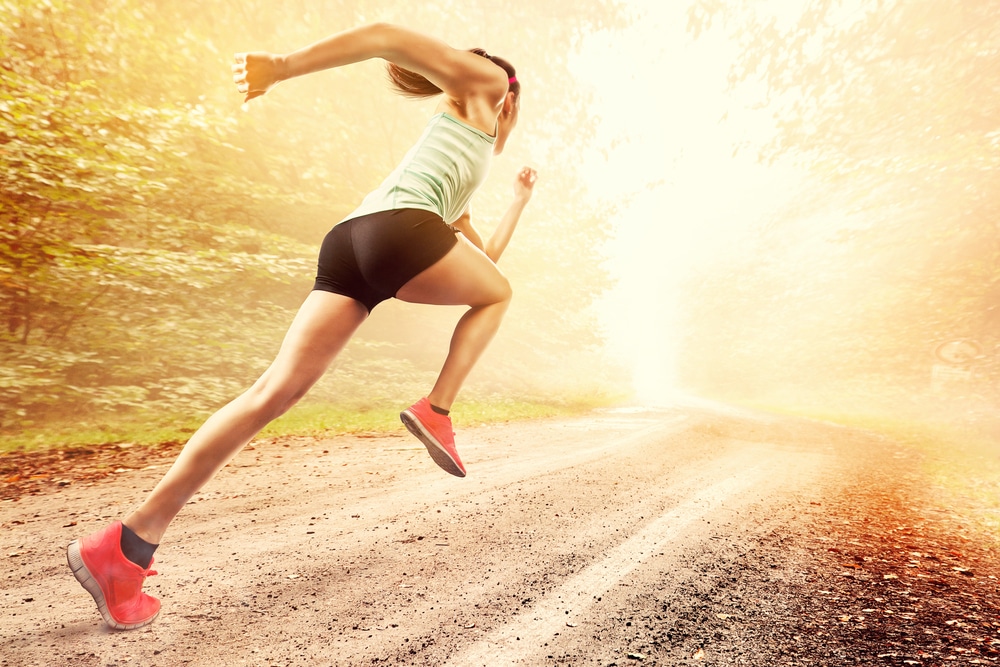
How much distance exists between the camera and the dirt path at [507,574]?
1.63 metres

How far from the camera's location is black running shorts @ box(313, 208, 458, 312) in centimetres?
131

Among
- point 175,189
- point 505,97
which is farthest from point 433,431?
point 175,189

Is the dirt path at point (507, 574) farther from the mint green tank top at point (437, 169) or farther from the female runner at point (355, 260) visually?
the mint green tank top at point (437, 169)

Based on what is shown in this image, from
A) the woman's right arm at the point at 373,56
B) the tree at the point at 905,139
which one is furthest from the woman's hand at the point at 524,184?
the tree at the point at 905,139

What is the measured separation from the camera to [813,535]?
3062mm

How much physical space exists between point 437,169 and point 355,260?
406 millimetres

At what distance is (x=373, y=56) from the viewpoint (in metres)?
1.34

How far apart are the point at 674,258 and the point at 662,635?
25.7 meters

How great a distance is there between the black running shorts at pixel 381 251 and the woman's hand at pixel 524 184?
0.70 meters

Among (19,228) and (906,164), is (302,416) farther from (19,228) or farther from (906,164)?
(906,164)

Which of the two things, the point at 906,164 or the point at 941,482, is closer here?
the point at 941,482

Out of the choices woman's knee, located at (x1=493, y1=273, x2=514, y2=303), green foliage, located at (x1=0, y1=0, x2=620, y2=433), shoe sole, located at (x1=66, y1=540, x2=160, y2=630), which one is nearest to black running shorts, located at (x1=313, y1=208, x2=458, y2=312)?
woman's knee, located at (x1=493, y1=273, x2=514, y2=303)

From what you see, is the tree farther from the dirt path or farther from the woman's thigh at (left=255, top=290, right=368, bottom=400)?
the woman's thigh at (left=255, top=290, right=368, bottom=400)

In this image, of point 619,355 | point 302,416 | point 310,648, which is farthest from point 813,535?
point 619,355
